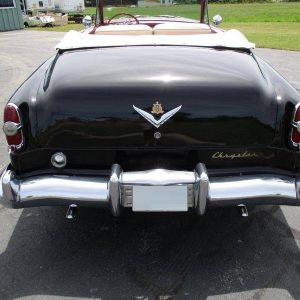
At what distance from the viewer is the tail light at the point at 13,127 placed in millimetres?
2428

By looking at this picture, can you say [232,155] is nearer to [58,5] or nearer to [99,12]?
[99,12]

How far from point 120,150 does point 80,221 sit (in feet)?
3.04

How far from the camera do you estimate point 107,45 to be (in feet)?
10.2

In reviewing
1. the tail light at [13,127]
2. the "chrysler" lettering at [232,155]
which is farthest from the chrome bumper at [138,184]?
the tail light at [13,127]

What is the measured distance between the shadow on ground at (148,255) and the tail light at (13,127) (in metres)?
0.77

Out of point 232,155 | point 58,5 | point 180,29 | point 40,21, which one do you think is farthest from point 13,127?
point 58,5

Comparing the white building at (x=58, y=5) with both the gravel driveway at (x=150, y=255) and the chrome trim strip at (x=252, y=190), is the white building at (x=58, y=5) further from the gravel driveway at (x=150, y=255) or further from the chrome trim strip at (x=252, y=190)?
the chrome trim strip at (x=252, y=190)

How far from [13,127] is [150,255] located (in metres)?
1.21

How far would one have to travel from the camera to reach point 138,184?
2240mm

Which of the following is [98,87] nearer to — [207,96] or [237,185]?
[207,96]

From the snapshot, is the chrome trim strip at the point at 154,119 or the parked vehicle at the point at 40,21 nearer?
the chrome trim strip at the point at 154,119

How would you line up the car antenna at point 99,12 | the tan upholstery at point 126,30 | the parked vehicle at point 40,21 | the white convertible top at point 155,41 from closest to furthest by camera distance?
the white convertible top at point 155,41 < the tan upholstery at point 126,30 < the car antenna at point 99,12 < the parked vehicle at point 40,21

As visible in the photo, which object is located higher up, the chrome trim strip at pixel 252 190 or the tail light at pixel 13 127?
the tail light at pixel 13 127

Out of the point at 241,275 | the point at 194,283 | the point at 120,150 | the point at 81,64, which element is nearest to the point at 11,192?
the point at 120,150
